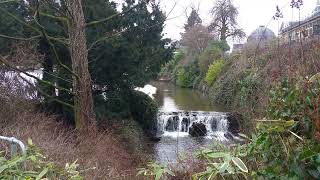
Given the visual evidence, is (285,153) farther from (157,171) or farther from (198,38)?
(198,38)

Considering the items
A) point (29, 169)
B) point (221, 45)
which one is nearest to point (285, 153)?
point (29, 169)

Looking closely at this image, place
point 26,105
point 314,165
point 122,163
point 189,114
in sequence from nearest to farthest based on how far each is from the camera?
point 314,165, point 122,163, point 26,105, point 189,114

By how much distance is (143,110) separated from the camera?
17.6 metres

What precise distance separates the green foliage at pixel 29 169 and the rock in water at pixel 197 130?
1476 cm

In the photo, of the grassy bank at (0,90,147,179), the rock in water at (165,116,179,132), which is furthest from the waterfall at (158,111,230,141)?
the grassy bank at (0,90,147,179)

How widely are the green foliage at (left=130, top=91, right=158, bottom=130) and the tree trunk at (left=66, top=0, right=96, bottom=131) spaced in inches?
303

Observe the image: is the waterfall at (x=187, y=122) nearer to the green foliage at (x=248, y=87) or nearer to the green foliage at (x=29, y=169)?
the green foliage at (x=248, y=87)

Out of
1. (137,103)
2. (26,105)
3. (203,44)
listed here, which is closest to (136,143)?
(137,103)

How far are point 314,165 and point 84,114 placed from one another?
22.1 ft

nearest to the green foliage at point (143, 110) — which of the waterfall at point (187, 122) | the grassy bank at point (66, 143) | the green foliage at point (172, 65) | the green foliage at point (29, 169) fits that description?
the waterfall at point (187, 122)

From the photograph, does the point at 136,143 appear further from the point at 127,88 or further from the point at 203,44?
the point at 203,44

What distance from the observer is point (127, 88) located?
1515 cm

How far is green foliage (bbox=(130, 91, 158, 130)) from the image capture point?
1692cm

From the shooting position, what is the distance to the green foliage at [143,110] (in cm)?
1692
